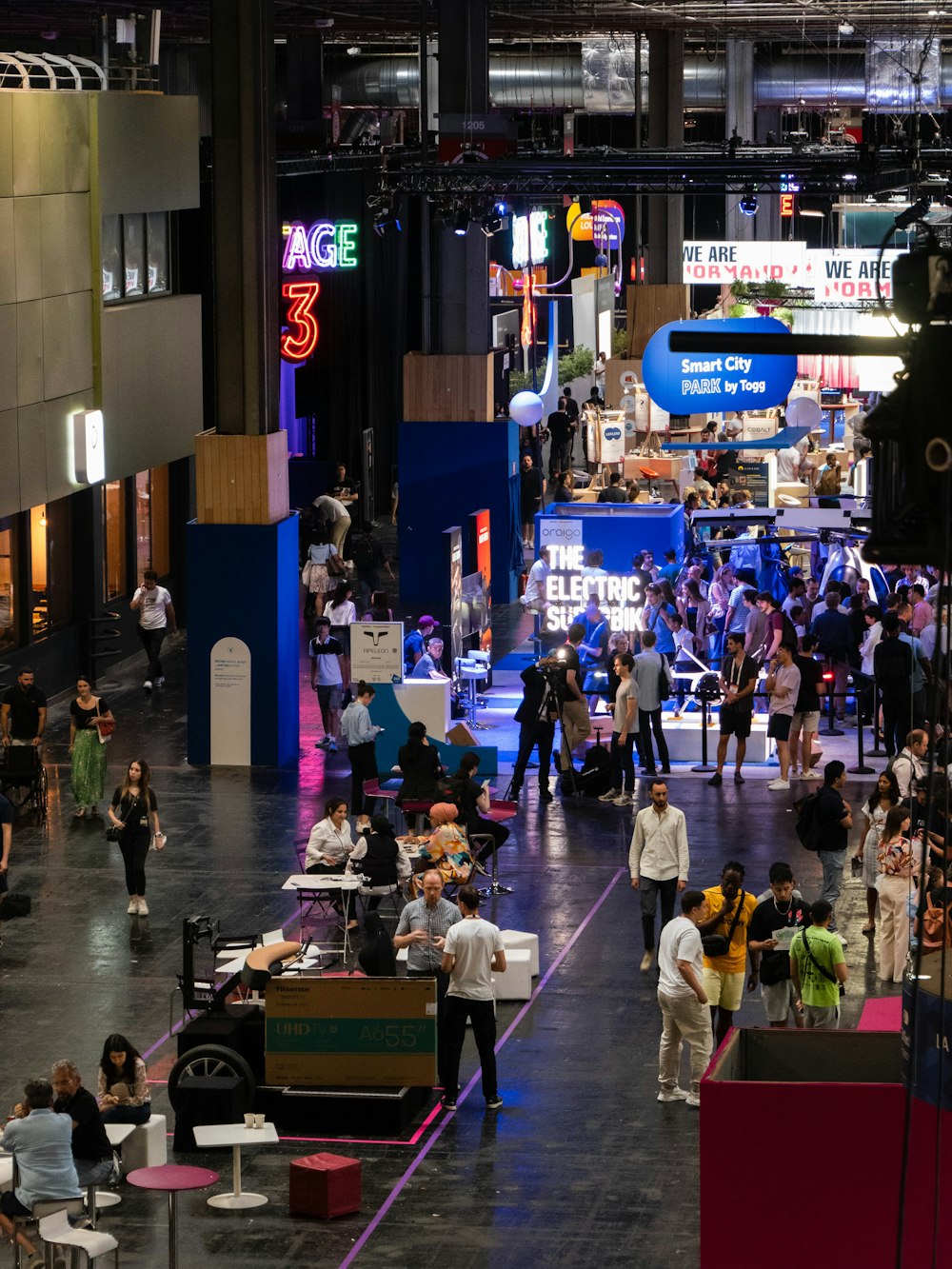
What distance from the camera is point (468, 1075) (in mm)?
13109

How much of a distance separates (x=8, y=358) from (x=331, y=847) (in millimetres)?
7022

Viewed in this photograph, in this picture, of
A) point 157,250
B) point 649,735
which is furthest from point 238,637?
point 157,250

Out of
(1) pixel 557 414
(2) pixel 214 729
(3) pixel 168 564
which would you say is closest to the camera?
(2) pixel 214 729

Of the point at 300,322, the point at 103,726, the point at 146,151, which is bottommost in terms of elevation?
the point at 103,726

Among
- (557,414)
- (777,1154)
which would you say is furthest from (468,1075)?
(557,414)

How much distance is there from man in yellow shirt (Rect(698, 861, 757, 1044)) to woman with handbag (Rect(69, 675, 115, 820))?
729cm

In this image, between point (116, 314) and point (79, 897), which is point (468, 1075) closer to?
point (79, 897)

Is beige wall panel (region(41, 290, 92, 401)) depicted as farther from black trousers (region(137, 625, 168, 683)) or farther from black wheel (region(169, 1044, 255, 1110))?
black wheel (region(169, 1044, 255, 1110))

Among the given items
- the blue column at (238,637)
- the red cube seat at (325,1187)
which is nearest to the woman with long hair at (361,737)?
the blue column at (238,637)

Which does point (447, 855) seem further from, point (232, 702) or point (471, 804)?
point (232, 702)

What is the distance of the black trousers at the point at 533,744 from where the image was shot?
19.9 meters

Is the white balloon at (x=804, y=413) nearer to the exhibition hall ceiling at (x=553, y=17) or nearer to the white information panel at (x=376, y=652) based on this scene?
the exhibition hall ceiling at (x=553, y=17)

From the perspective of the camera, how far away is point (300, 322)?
34.6 meters

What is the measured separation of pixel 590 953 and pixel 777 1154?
6236mm
